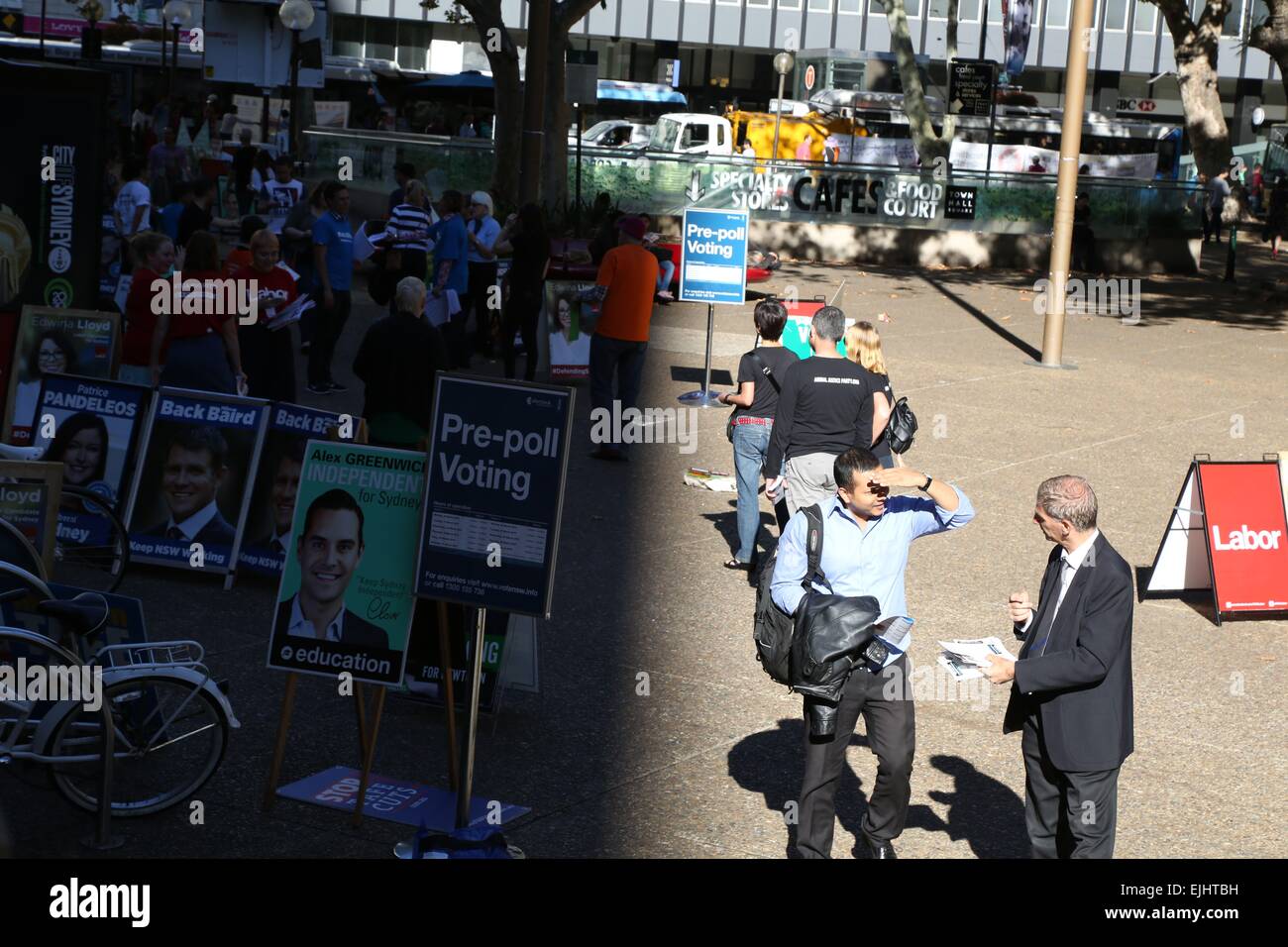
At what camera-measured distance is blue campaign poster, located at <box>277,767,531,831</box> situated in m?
6.43

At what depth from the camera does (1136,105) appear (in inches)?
2734

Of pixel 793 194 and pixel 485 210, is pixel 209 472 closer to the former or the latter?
pixel 485 210

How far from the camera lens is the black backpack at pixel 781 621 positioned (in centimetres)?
598

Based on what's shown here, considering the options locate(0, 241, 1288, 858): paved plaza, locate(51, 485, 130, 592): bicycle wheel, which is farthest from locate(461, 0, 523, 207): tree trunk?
locate(51, 485, 130, 592): bicycle wheel

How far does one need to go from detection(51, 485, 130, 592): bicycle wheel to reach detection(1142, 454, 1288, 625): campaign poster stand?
6.43 meters

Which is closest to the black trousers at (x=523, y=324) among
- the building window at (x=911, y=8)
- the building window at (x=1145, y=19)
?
the building window at (x=911, y=8)

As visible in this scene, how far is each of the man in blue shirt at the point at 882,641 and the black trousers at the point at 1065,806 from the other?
1.64 ft

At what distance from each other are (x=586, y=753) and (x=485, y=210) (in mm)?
10802

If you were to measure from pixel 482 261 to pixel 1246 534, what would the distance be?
9.30 meters

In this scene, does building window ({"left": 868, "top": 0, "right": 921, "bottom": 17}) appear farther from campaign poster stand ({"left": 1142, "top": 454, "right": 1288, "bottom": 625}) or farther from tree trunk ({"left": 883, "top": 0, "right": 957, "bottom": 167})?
campaign poster stand ({"left": 1142, "top": 454, "right": 1288, "bottom": 625})

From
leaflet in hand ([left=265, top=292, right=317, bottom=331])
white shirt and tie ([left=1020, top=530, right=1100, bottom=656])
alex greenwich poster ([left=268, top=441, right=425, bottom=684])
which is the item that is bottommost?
alex greenwich poster ([left=268, top=441, right=425, bottom=684])

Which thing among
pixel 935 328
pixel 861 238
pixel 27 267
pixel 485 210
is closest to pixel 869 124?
pixel 861 238

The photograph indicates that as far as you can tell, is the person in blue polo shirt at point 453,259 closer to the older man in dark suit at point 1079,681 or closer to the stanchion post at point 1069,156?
the stanchion post at point 1069,156

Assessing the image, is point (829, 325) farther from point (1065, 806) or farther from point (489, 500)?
point (1065, 806)
